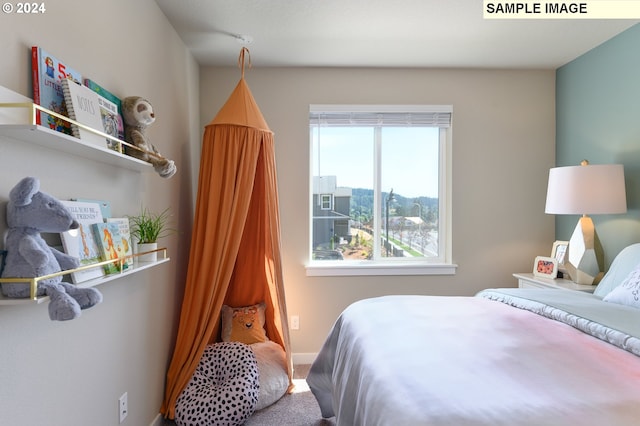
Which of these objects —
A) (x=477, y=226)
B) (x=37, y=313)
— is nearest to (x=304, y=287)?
(x=477, y=226)

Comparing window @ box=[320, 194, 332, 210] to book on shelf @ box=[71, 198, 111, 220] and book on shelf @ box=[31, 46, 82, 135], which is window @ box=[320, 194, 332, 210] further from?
book on shelf @ box=[31, 46, 82, 135]

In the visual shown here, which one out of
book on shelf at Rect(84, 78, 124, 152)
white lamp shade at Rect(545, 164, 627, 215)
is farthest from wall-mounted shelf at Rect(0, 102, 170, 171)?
white lamp shade at Rect(545, 164, 627, 215)

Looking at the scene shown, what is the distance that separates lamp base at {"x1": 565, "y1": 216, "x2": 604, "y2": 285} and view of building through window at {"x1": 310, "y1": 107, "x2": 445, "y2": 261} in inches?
39.4

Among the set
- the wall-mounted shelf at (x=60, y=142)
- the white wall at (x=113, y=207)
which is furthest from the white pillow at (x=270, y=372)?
the wall-mounted shelf at (x=60, y=142)

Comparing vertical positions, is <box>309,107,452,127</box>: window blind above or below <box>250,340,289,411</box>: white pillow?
above

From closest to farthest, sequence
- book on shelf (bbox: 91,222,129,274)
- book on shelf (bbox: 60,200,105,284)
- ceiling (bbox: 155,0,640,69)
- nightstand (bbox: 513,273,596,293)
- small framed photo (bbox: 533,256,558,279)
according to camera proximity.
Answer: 1. book on shelf (bbox: 60,200,105,284)
2. book on shelf (bbox: 91,222,129,274)
3. ceiling (bbox: 155,0,640,69)
4. nightstand (bbox: 513,273,596,293)
5. small framed photo (bbox: 533,256,558,279)

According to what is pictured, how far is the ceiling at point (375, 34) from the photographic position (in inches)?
83.1

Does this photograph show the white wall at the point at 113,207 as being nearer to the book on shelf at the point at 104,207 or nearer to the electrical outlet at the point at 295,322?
the book on shelf at the point at 104,207

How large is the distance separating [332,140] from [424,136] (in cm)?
83

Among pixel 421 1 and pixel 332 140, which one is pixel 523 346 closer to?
pixel 421 1

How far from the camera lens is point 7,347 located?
1.00 meters

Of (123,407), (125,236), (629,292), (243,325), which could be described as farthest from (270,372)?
(629,292)

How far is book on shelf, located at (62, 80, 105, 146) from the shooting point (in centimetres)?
117

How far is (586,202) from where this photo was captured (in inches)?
91.0
